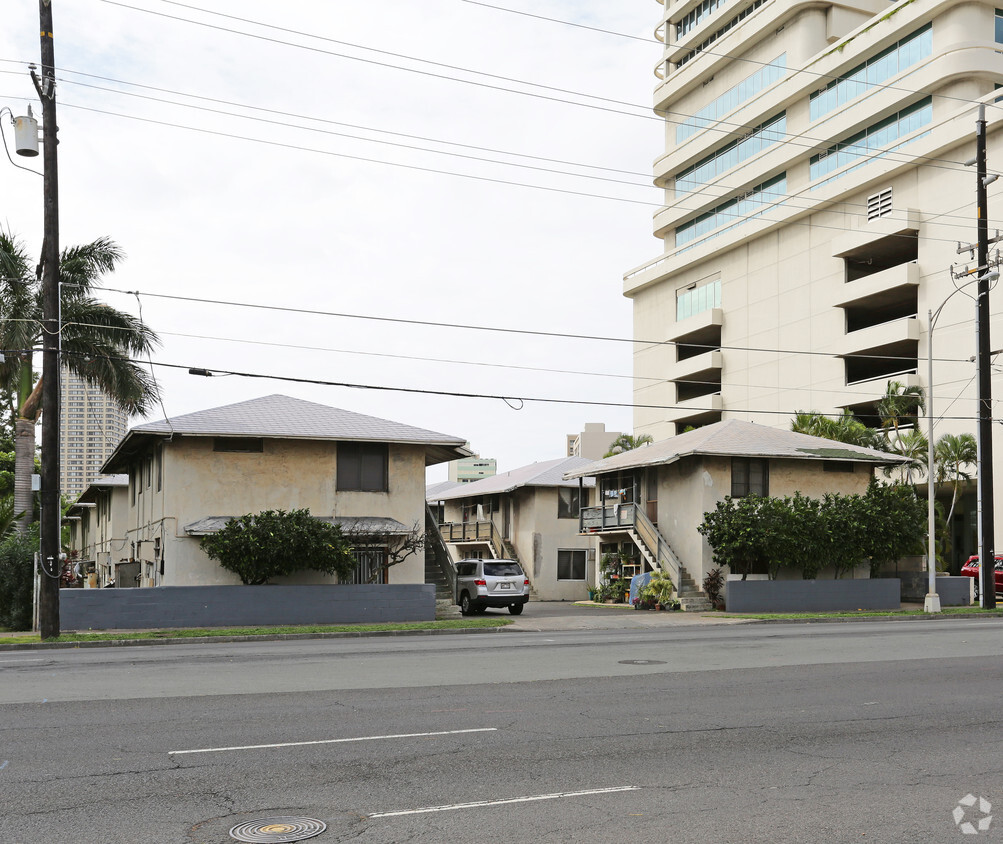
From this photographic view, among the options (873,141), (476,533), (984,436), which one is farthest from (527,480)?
(873,141)

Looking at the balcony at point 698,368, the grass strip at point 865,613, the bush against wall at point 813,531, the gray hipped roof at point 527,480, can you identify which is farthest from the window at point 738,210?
the grass strip at point 865,613

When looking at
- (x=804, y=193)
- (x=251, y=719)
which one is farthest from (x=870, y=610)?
(x=804, y=193)

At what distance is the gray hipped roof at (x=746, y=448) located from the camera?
34219 millimetres

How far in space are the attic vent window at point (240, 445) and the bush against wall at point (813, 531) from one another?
1414 centimetres

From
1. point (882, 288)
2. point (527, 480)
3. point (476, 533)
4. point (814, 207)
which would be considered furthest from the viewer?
point (814, 207)

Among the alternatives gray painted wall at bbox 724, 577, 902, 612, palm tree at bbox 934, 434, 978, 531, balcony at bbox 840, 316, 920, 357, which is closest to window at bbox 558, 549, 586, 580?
gray painted wall at bbox 724, 577, 902, 612

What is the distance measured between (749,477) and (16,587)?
74.0 feet

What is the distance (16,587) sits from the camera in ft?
87.9

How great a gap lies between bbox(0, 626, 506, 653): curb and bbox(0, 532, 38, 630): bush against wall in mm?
5456

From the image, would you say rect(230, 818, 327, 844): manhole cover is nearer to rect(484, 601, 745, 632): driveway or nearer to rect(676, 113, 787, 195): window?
rect(484, 601, 745, 632): driveway

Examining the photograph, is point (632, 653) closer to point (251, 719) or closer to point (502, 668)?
point (502, 668)

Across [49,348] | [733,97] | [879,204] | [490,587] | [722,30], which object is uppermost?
[722,30]

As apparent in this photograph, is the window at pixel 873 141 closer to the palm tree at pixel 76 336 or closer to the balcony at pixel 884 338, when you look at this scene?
the balcony at pixel 884 338

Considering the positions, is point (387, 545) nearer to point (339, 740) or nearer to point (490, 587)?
point (490, 587)
